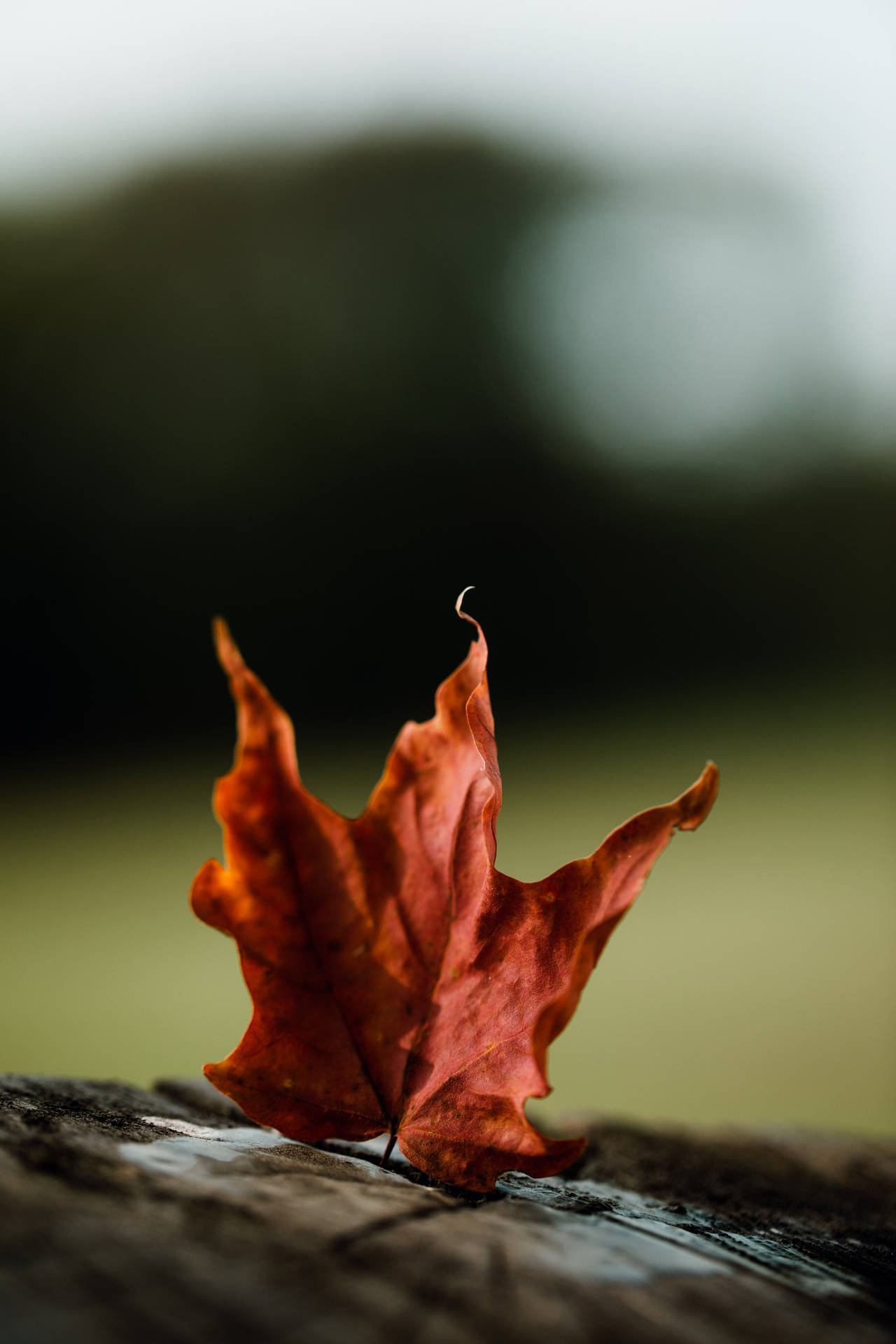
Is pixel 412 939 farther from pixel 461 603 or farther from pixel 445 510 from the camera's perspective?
pixel 445 510

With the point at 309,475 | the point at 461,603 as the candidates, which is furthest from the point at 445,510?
the point at 461,603

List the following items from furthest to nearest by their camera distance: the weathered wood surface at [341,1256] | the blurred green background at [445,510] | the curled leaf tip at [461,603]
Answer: the blurred green background at [445,510], the curled leaf tip at [461,603], the weathered wood surface at [341,1256]

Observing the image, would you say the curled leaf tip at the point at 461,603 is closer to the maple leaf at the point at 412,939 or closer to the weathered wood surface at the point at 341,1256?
the maple leaf at the point at 412,939

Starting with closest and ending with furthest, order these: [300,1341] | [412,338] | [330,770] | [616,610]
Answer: [300,1341] < [330,770] < [412,338] < [616,610]

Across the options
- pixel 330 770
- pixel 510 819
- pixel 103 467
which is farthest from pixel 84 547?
pixel 510 819

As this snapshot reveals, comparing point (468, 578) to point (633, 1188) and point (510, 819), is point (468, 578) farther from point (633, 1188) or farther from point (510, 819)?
point (633, 1188)

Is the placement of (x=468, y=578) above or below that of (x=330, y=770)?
above

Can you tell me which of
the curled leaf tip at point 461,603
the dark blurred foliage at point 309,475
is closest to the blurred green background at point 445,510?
the dark blurred foliage at point 309,475

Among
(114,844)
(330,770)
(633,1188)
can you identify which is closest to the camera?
(633,1188)
